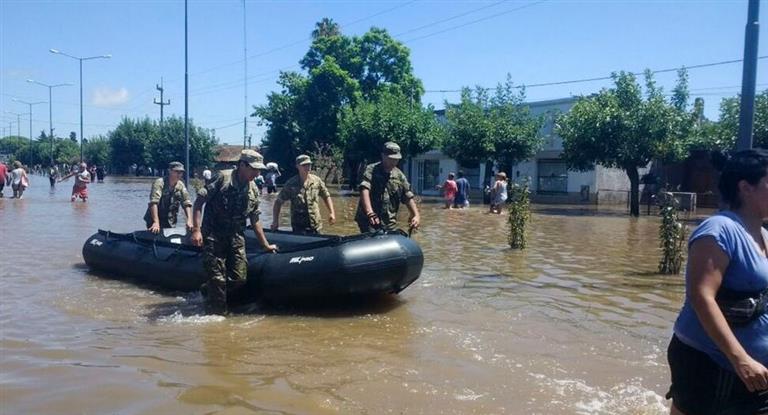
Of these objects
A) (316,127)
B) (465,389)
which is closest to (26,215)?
(465,389)

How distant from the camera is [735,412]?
9.30ft

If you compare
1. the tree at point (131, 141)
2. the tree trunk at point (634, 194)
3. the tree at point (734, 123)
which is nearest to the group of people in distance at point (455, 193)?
the tree trunk at point (634, 194)

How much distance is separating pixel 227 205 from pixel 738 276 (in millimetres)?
5145

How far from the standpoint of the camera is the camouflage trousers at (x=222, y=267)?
6.87m

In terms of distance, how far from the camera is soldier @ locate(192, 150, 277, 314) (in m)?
6.88

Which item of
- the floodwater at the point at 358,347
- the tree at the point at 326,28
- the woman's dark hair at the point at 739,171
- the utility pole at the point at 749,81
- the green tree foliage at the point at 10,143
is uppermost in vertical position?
the tree at the point at 326,28

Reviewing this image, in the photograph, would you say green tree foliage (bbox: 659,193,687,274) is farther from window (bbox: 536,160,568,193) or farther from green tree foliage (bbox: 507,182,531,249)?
window (bbox: 536,160,568,193)

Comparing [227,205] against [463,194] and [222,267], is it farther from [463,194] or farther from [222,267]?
[463,194]

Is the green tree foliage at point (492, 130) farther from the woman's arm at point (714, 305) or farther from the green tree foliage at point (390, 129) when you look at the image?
the woman's arm at point (714, 305)

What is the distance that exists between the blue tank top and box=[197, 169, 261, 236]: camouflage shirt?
16.2 feet

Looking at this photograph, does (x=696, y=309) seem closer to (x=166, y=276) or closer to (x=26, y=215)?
(x=166, y=276)

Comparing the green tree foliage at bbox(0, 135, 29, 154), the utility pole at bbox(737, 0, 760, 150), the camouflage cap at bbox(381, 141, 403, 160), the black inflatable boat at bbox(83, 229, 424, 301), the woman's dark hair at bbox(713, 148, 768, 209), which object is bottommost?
the black inflatable boat at bbox(83, 229, 424, 301)

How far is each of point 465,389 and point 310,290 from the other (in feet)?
8.54

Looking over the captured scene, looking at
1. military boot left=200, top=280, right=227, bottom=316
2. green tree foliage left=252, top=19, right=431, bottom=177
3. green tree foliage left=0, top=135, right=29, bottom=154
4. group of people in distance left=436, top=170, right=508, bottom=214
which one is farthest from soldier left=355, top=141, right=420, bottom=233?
green tree foliage left=0, top=135, right=29, bottom=154
